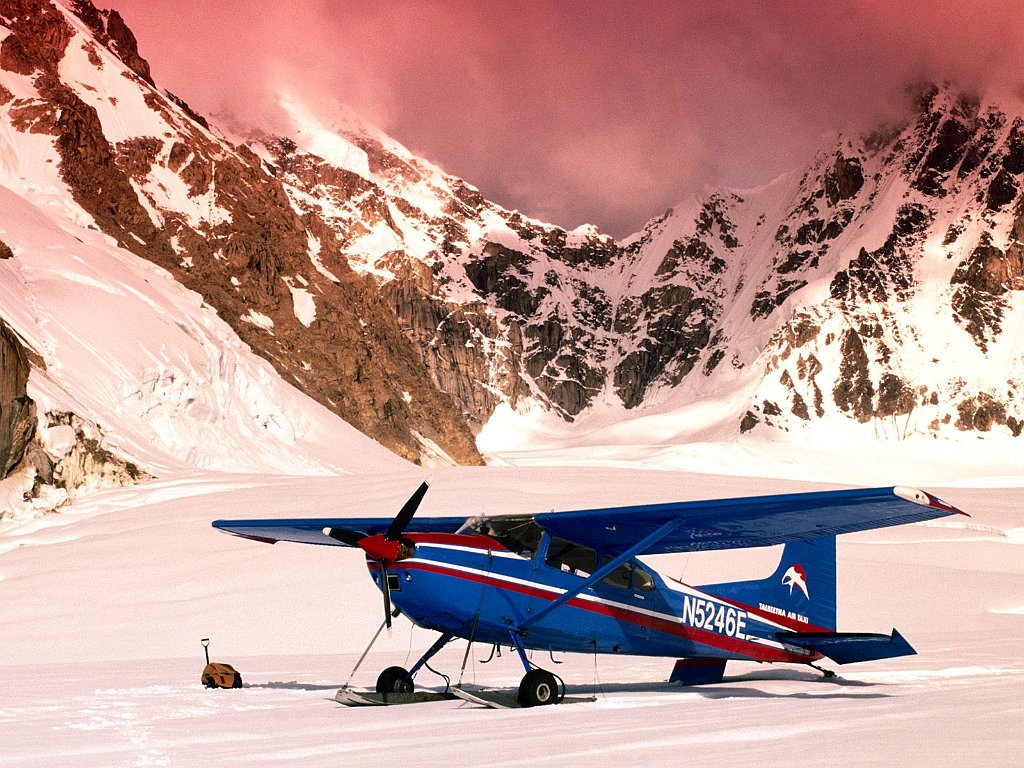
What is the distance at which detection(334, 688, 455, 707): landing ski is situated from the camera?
35.9 feet

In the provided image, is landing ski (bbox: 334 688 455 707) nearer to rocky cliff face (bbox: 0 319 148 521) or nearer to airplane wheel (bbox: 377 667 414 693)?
airplane wheel (bbox: 377 667 414 693)

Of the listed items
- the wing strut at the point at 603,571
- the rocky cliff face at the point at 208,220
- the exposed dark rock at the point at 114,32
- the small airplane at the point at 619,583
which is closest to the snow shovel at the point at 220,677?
the small airplane at the point at 619,583

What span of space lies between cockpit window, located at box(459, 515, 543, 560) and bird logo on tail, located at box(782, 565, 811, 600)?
3.92 meters

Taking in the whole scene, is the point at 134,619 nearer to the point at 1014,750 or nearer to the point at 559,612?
the point at 559,612

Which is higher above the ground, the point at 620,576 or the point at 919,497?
the point at 919,497

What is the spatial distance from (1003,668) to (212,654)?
560 inches

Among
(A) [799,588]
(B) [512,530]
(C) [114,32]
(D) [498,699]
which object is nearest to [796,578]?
(A) [799,588]

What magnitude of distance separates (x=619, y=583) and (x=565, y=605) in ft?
2.79

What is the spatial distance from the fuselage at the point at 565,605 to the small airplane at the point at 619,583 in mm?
14

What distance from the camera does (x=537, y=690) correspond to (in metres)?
10.7

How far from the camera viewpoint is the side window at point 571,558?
11.6 metres

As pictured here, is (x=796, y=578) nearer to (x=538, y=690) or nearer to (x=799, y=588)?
(x=799, y=588)

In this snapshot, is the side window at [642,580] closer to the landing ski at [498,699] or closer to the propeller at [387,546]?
the landing ski at [498,699]

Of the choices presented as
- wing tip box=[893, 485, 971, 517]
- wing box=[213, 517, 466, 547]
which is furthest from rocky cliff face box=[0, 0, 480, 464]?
wing tip box=[893, 485, 971, 517]
